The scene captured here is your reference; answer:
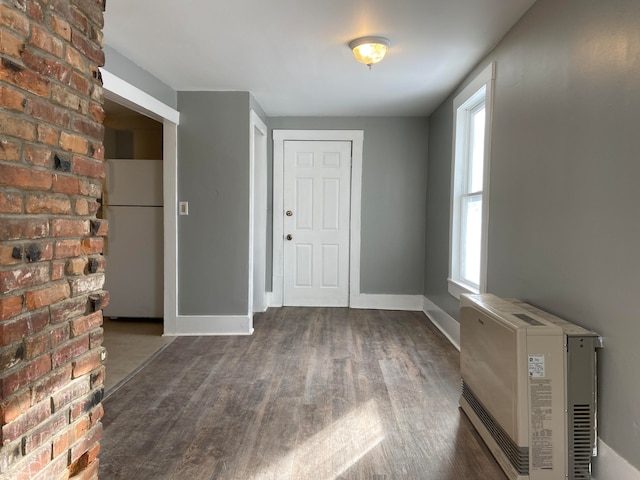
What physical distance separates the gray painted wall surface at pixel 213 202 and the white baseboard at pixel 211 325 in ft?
0.16

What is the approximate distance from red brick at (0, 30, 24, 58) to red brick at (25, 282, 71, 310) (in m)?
0.63

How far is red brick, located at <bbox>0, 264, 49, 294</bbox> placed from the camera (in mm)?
1040

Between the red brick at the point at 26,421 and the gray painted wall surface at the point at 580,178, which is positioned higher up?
the gray painted wall surface at the point at 580,178

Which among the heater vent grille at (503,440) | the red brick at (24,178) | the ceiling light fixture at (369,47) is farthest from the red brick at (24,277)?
the ceiling light fixture at (369,47)

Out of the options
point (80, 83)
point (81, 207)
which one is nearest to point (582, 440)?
point (81, 207)

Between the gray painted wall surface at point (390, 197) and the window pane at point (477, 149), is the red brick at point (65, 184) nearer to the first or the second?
the window pane at point (477, 149)

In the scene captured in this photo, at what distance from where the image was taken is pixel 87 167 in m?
1.39

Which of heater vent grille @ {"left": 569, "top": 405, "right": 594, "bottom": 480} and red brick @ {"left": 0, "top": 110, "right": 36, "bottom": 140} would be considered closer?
red brick @ {"left": 0, "top": 110, "right": 36, "bottom": 140}

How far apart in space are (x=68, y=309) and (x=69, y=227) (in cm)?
26

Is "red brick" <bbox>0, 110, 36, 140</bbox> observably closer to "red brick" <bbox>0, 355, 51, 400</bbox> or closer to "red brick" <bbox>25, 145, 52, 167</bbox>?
"red brick" <bbox>25, 145, 52, 167</bbox>

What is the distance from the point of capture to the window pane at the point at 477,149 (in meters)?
3.39

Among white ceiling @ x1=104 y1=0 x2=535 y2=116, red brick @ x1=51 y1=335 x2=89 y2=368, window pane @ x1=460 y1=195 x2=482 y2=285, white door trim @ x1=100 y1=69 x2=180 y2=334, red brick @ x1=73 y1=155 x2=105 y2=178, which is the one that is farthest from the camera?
white door trim @ x1=100 y1=69 x2=180 y2=334

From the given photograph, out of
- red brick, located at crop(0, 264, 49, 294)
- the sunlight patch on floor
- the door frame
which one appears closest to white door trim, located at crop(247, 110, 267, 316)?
the door frame

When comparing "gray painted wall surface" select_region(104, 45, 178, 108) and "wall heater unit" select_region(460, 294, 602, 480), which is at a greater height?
"gray painted wall surface" select_region(104, 45, 178, 108)
